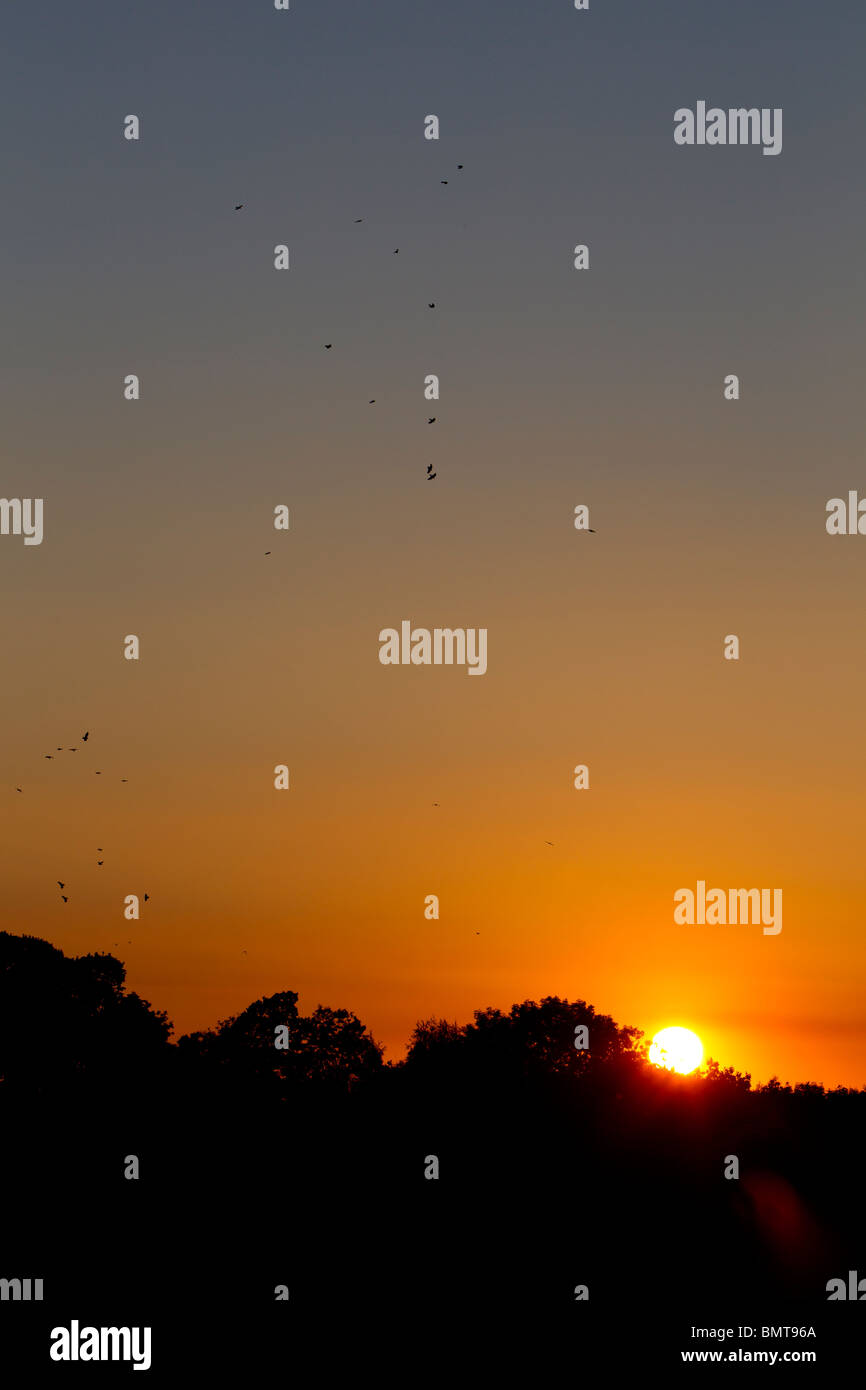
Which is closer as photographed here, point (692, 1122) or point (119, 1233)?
point (119, 1233)

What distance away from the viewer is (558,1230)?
251 ft

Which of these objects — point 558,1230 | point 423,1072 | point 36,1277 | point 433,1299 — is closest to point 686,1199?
point 558,1230

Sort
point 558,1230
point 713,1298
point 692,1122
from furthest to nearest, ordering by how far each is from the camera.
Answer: point 692,1122 → point 558,1230 → point 713,1298

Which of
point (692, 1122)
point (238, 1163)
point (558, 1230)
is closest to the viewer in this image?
point (558, 1230)

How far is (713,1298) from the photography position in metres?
70.7
